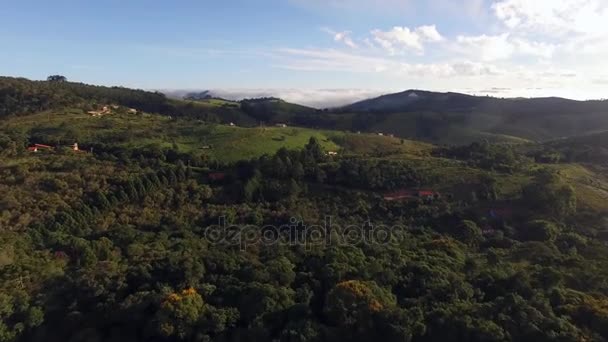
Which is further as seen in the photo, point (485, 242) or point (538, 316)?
point (485, 242)

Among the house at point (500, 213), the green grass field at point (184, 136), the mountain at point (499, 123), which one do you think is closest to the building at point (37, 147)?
the green grass field at point (184, 136)

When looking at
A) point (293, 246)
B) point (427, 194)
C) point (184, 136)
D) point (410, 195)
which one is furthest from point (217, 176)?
point (184, 136)

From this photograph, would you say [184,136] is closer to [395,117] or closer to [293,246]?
[293,246]

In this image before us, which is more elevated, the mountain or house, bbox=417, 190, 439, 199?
the mountain

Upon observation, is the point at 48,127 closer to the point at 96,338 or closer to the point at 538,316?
the point at 96,338

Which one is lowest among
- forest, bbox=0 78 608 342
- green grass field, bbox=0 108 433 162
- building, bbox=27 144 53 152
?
forest, bbox=0 78 608 342

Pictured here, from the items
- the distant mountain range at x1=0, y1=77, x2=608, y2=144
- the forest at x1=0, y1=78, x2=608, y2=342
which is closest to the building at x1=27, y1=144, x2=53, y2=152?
the forest at x1=0, y1=78, x2=608, y2=342

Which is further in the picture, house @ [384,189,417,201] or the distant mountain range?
the distant mountain range

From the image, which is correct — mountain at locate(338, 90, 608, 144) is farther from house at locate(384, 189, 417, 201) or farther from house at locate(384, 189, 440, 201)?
house at locate(384, 189, 417, 201)

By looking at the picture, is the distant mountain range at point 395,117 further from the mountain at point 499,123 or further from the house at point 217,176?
the house at point 217,176

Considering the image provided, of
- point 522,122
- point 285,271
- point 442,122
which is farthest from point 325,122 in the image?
point 285,271
